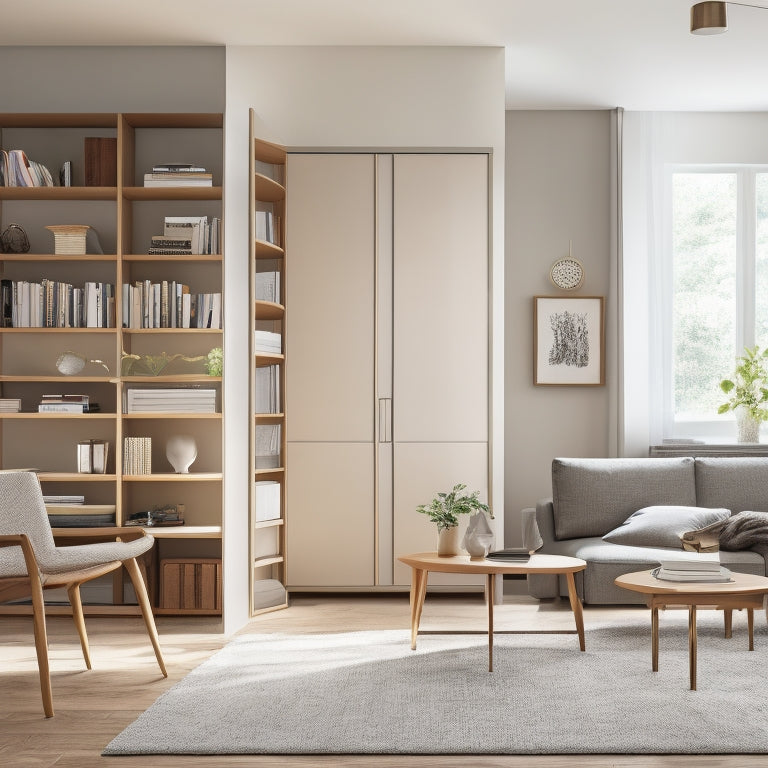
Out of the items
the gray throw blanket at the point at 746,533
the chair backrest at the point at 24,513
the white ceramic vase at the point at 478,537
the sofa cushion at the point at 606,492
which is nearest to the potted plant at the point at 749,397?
the sofa cushion at the point at 606,492

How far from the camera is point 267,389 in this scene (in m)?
5.12

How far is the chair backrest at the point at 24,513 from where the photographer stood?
3.32 meters

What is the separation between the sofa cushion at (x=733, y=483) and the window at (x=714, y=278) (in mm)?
759

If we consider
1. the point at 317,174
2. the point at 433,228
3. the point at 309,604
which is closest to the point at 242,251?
the point at 317,174

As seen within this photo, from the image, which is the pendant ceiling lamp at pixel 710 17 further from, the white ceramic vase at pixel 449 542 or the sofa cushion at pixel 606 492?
the sofa cushion at pixel 606 492

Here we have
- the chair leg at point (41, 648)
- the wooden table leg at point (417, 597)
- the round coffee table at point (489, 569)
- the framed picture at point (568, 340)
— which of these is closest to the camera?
the chair leg at point (41, 648)

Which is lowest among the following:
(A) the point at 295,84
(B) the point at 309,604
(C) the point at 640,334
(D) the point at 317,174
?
(B) the point at 309,604

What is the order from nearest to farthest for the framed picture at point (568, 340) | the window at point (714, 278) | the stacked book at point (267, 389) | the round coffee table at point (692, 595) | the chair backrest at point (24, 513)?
1. the chair backrest at point (24, 513)
2. the round coffee table at point (692, 595)
3. the stacked book at point (267, 389)
4. the framed picture at point (568, 340)
5. the window at point (714, 278)

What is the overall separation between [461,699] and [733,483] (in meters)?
2.86

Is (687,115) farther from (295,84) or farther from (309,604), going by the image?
(309,604)

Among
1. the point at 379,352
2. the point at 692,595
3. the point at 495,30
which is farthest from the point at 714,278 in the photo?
the point at 692,595

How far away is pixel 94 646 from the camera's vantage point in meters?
4.25

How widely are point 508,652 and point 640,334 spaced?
9.37 ft

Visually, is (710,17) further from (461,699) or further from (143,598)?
(143,598)
